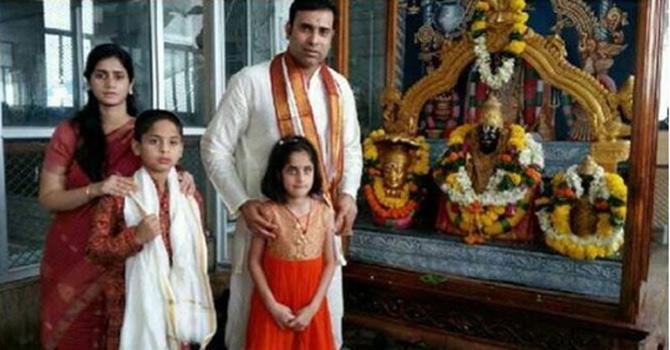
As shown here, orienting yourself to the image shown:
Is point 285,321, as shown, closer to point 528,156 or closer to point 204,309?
point 204,309

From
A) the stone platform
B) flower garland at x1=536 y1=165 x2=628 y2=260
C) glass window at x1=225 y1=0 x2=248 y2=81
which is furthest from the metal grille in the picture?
flower garland at x1=536 y1=165 x2=628 y2=260

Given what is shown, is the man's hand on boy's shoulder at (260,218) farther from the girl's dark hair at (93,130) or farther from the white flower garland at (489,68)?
the white flower garland at (489,68)

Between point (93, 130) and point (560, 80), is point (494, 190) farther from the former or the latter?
point (93, 130)

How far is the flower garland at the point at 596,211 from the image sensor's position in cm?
276

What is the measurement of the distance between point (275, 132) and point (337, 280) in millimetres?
650

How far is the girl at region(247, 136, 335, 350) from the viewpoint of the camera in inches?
79.2

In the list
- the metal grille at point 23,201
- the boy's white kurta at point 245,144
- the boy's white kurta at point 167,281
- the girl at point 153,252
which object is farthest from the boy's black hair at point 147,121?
the metal grille at point 23,201

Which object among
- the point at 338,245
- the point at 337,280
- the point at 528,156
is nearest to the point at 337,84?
the point at 338,245

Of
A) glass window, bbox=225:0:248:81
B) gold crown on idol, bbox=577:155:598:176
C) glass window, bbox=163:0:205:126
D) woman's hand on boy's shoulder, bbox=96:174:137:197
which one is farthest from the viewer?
glass window, bbox=225:0:248:81

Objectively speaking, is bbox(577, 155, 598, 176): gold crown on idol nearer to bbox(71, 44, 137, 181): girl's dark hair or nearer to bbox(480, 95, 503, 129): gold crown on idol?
bbox(480, 95, 503, 129): gold crown on idol

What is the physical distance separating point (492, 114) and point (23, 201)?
2.40 meters

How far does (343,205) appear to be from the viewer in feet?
7.06

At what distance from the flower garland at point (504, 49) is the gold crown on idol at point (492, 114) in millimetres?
102

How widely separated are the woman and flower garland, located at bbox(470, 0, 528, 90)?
1.98m
